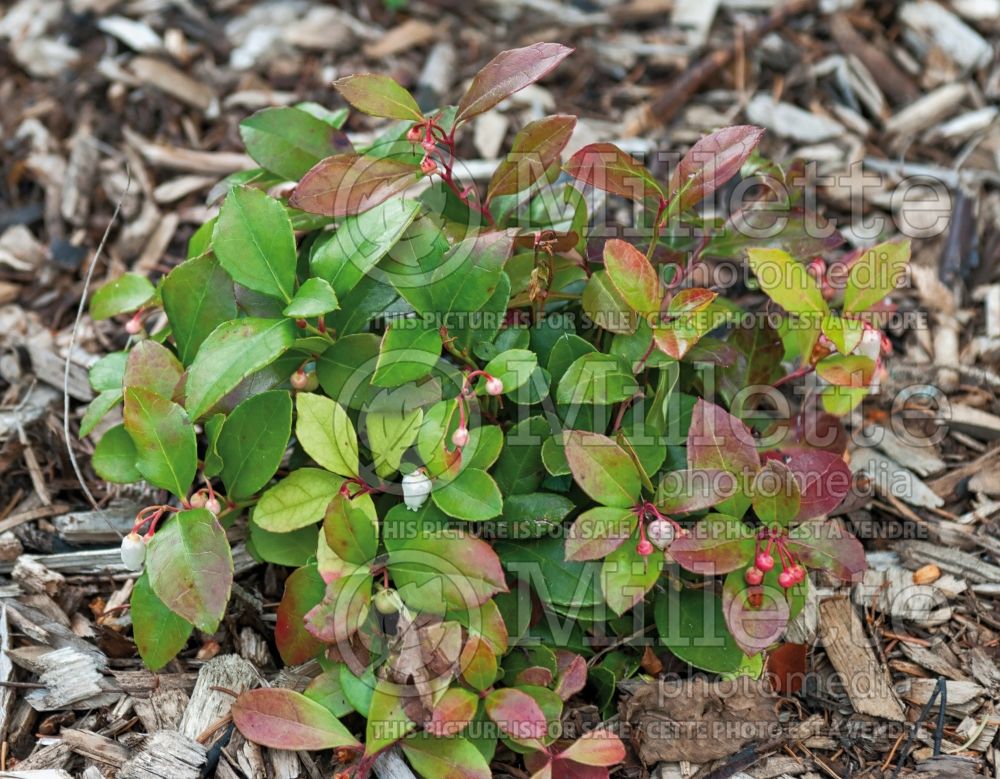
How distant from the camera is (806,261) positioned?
1796 millimetres

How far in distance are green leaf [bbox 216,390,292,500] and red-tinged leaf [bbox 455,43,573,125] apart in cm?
51

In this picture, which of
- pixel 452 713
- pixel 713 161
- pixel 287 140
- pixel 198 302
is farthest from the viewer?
pixel 287 140

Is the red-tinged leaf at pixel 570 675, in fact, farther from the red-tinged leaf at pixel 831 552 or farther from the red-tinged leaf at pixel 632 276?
the red-tinged leaf at pixel 632 276

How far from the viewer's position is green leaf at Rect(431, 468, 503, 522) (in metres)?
1.39

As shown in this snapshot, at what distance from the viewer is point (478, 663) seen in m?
1.40

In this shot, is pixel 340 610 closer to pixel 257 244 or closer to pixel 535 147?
pixel 257 244

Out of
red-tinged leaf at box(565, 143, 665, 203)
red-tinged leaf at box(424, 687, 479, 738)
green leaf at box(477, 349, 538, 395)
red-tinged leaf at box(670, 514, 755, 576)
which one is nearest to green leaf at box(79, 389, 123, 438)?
green leaf at box(477, 349, 538, 395)

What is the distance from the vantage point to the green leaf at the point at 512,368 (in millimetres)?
1444

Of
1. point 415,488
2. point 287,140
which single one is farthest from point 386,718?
point 287,140

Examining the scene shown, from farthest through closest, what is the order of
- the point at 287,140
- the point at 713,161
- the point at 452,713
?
the point at 287,140, the point at 713,161, the point at 452,713

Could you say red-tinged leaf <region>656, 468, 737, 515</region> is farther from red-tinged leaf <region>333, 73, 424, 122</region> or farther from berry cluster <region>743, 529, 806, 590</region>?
red-tinged leaf <region>333, 73, 424, 122</region>

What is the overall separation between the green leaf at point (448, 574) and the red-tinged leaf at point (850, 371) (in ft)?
2.01

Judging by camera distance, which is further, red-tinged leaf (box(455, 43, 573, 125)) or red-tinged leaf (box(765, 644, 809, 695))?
red-tinged leaf (box(765, 644, 809, 695))

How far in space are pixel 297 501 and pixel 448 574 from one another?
25 centimetres
